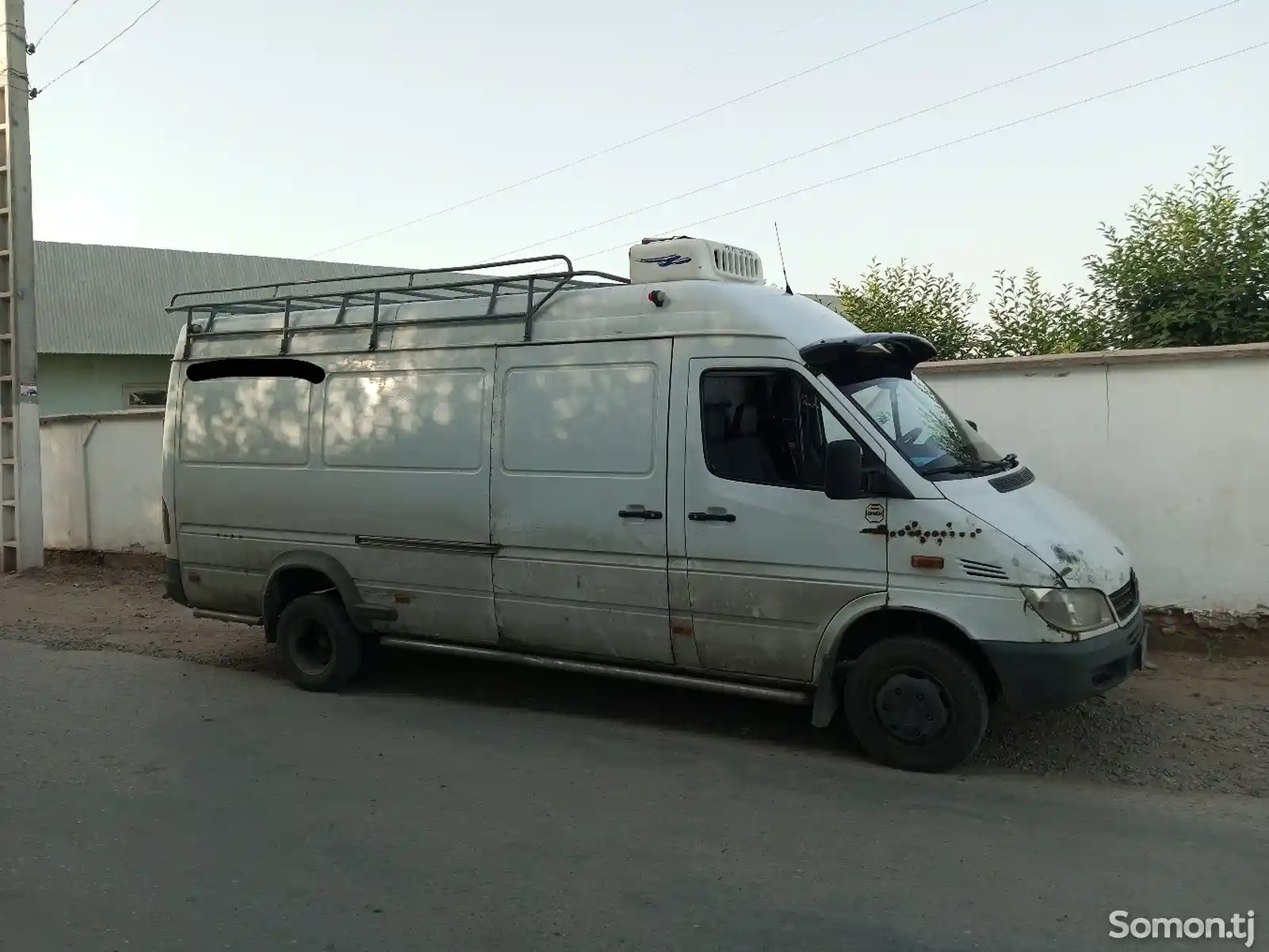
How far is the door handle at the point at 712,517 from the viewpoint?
18.5ft

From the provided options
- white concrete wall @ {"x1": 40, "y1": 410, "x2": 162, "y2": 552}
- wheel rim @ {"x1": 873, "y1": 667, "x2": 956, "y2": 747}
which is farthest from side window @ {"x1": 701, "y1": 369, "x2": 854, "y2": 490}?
white concrete wall @ {"x1": 40, "y1": 410, "x2": 162, "y2": 552}

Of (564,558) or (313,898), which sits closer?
(313,898)

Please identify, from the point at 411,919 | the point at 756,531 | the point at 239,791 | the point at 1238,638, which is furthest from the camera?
the point at 1238,638

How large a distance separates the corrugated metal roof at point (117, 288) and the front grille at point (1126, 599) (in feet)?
77.2

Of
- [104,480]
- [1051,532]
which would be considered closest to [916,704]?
[1051,532]

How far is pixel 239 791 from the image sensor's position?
5.20 meters

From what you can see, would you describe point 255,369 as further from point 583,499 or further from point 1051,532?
point 1051,532

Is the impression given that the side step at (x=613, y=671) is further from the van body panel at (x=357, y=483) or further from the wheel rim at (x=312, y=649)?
the wheel rim at (x=312, y=649)

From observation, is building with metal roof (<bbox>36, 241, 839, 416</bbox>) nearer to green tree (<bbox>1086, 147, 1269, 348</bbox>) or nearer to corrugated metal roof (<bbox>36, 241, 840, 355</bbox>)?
corrugated metal roof (<bbox>36, 241, 840, 355</bbox>)

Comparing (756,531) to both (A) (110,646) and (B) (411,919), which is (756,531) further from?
(A) (110,646)

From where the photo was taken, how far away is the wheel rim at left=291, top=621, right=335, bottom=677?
7.29 meters

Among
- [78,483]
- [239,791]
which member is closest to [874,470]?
[239,791]

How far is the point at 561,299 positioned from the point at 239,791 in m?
3.22

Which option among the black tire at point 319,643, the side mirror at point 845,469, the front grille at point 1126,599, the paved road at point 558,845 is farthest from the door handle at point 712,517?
the black tire at point 319,643
